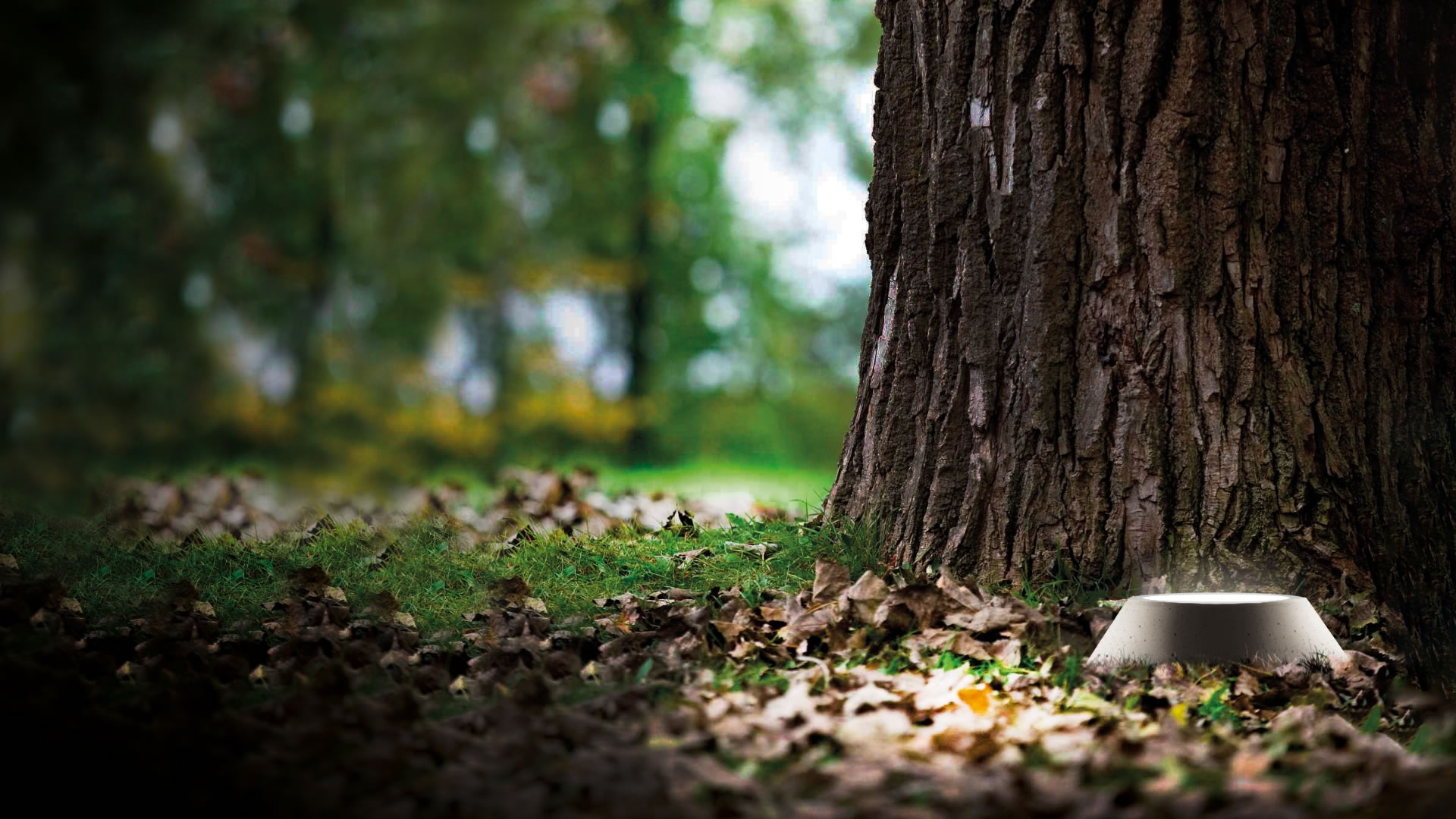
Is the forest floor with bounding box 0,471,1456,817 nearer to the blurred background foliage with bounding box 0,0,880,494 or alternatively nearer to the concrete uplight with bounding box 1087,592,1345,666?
the concrete uplight with bounding box 1087,592,1345,666

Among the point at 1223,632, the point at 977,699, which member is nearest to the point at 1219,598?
the point at 1223,632

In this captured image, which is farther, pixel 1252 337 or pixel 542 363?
pixel 542 363

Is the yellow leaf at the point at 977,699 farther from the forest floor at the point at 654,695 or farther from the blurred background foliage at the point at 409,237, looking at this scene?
the blurred background foliage at the point at 409,237

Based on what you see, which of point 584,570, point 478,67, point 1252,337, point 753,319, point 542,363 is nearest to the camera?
point 1252,337

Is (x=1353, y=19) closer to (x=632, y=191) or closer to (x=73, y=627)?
(x=73, y=627)

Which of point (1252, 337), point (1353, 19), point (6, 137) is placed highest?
point (6, 137)

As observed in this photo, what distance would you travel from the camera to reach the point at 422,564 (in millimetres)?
3793

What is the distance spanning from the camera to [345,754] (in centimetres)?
182

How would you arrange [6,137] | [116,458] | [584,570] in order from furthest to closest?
[116,458] < [6,137] < [584,570]

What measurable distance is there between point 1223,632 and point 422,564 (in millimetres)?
2487

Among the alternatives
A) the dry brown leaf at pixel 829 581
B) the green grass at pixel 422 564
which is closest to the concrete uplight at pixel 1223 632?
the dry brown leaf at pixel 829 581

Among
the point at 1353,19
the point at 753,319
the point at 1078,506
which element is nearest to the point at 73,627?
the point at 1078,506

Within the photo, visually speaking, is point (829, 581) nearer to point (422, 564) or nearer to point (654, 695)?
point (654, 695)

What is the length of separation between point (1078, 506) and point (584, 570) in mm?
1576
